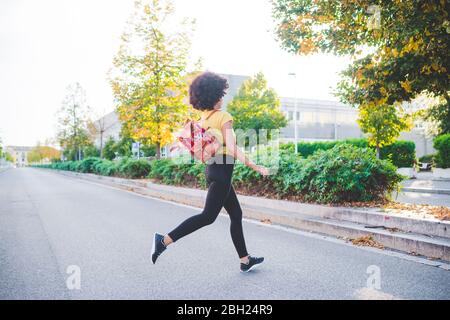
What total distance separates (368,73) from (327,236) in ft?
9.62

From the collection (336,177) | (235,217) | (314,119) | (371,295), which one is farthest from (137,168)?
(314,119)

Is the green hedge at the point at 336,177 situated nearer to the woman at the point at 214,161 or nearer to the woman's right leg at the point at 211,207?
the woman at the point at 214,161

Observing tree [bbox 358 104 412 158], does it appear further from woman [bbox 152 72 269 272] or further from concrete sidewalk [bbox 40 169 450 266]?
woman [bbox 152 72 269 272]

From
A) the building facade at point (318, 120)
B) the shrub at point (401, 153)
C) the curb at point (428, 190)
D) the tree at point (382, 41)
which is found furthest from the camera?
the building facade at point (318, 120)

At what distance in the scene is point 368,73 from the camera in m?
6.78

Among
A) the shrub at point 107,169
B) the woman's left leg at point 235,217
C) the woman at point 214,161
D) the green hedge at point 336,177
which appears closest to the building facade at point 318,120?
the shrub at point 107,169

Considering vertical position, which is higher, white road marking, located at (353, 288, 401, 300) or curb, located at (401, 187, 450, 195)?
curb, located at (401, 187, 450, 195)

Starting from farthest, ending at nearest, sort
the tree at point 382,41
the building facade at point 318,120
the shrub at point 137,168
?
the building facade at point 318,120 < the shrub at point 137,168 < the tree at point 382,41

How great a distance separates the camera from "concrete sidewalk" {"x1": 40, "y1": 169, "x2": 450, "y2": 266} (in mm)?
4953

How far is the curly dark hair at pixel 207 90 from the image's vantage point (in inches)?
158

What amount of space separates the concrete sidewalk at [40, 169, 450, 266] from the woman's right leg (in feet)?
8.64

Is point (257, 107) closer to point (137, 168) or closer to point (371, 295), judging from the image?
point (137, 168)

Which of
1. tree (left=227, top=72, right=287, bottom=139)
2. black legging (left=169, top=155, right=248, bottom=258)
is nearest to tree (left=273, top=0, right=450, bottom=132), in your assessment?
black legging (left=169, top=155, right=248, bottom=258)
